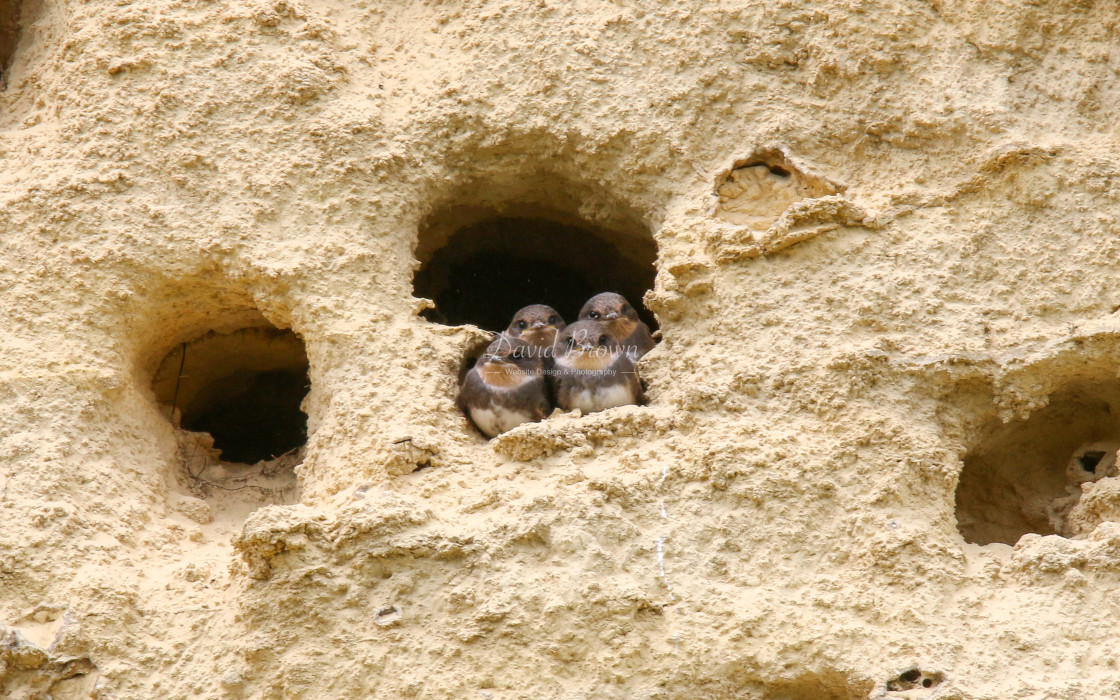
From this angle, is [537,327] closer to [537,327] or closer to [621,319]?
[537,327]

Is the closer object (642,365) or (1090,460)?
(1090,460)

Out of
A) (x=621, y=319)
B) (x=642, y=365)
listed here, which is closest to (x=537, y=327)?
(x=621, y=319)

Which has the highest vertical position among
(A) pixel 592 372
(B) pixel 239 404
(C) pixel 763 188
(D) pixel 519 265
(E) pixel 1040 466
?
(C) pixel 763 188

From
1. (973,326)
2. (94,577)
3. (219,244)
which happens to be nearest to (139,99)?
(219,244)

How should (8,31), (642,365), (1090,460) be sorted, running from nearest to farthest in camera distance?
(1090,460)
(642,365)
(8,31)

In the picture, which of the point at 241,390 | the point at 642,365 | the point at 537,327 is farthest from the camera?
the point at 241,390

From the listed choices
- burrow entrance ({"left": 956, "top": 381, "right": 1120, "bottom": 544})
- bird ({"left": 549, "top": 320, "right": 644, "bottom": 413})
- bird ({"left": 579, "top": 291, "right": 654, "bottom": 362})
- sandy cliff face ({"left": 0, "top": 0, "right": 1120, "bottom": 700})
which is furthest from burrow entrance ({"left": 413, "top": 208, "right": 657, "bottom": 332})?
burrow entrance ({"left": 956, "top": 381, "right": 1120, "bottom": 544})

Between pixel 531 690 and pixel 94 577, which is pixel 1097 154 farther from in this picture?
pixel 94 577

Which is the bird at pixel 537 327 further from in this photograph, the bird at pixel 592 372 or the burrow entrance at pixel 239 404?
the burrow entrance at pixel 239 404

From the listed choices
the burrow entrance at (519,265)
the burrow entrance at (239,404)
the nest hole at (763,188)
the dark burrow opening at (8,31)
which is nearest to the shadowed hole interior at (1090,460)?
the nest hole at (763,188)
